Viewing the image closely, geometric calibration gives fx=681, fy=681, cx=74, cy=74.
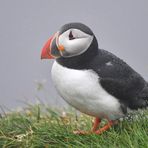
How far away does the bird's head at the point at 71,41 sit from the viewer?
5.94m

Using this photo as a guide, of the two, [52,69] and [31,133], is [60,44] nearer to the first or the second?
[52,69]

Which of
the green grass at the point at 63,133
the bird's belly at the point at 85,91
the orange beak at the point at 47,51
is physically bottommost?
the green grass at the point at 63,133

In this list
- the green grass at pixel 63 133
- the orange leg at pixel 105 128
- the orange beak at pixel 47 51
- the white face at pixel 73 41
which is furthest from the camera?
the orange leg at pixel 105 128

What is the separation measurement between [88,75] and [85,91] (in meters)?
0.14

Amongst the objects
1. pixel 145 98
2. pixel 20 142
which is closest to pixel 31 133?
pixel 20 142

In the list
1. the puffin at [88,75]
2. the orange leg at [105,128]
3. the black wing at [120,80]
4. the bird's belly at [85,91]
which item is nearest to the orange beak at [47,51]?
the puffin at [88,75]

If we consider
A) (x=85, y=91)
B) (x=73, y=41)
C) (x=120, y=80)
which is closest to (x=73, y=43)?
(x=73, y=41)

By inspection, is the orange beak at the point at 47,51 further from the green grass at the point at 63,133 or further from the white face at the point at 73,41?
the green grass at the point at 63,133

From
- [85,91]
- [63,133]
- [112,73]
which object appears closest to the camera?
[85,91]

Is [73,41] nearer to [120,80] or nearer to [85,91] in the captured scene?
[85,91]

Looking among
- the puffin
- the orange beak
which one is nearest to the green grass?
the puffin

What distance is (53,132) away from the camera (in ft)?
20.5

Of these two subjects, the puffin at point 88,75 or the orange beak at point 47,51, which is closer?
the puffin at point 88,75

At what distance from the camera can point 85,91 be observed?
19.3 feet
